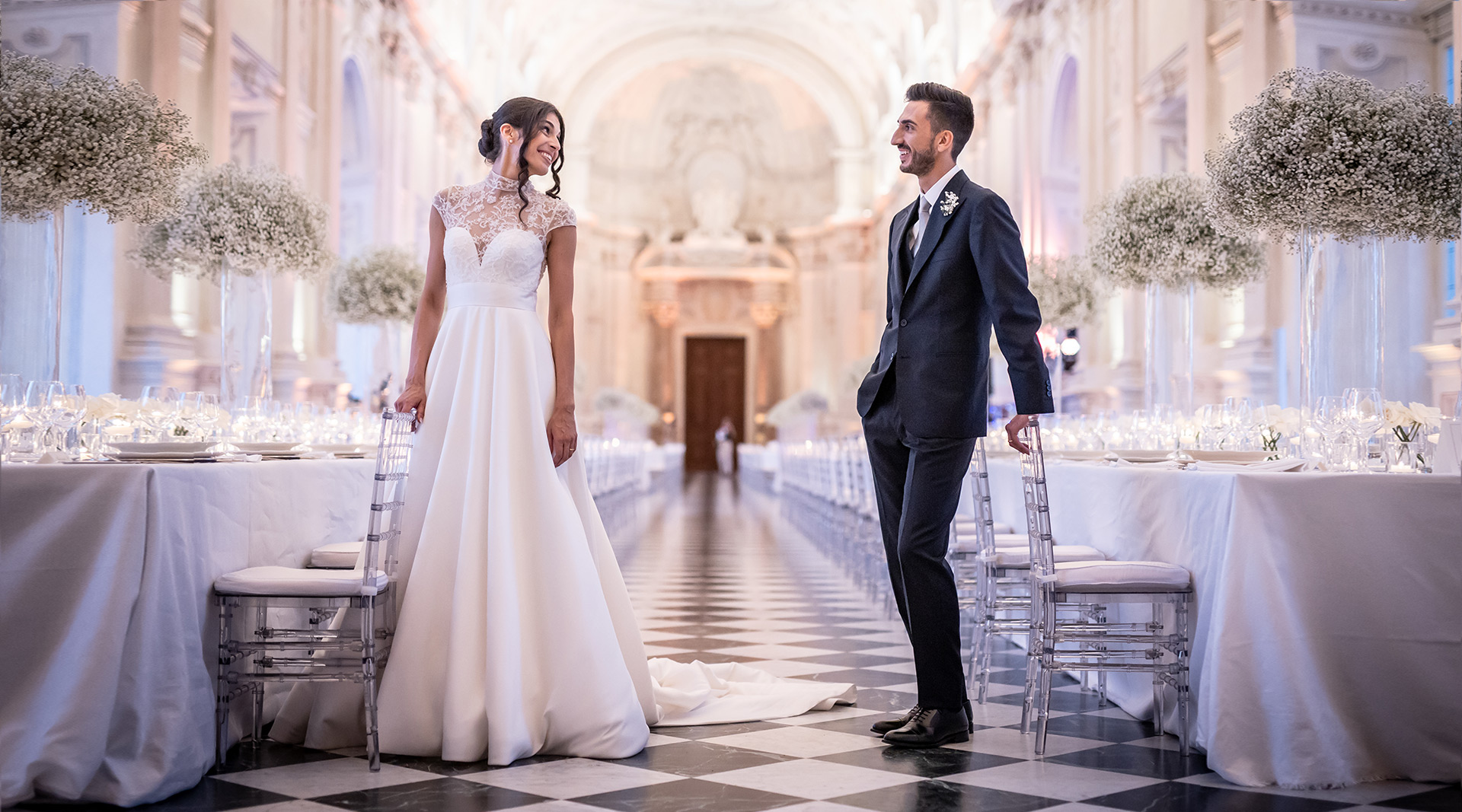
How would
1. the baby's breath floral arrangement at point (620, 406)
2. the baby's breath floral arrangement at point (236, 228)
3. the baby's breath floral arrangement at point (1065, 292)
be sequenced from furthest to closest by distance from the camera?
the baby's breath floral arrangement at point (620, 406) → the baby's breath floral arrangement at point (1065, 292) → the baby's breath floral arrangement at point (236, 228)

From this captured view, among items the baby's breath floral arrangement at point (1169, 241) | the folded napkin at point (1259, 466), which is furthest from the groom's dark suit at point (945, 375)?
the baby's breath floral arrangement at point (1169, 241)

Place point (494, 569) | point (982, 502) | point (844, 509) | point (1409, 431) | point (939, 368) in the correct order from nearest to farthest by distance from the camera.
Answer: point (494, 569)
point (939, 368)
point (1409, 431)
point (982, 502)
point (844, 509)

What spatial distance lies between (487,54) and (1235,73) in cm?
1534

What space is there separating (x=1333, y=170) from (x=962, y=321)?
7.36ft

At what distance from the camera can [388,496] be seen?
308 cm

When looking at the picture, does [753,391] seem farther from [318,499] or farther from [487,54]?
[318,499]

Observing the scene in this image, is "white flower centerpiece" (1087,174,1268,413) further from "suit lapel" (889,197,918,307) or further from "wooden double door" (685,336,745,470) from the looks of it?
"wooden double door" (685,336,745,470)

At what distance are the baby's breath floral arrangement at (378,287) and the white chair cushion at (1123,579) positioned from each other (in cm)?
803

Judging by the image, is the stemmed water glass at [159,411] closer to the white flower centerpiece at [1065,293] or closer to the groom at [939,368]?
the groom at [939,368]

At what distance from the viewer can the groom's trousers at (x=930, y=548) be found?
124 inches

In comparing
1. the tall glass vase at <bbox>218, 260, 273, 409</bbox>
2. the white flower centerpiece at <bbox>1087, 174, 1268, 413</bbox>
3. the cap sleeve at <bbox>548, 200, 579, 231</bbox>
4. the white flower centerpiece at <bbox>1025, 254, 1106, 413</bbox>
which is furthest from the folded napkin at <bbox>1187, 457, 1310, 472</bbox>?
the white flower centerpiece at <bbox>1025, 254, 1106, 413</bbox>

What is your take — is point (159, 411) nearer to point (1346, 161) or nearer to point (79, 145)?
point (79, 145)

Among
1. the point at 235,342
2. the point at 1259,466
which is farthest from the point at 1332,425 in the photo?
the point at 235,342

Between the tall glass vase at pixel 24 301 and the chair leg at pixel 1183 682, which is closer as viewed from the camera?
the chair leg at pixel 1183 682
